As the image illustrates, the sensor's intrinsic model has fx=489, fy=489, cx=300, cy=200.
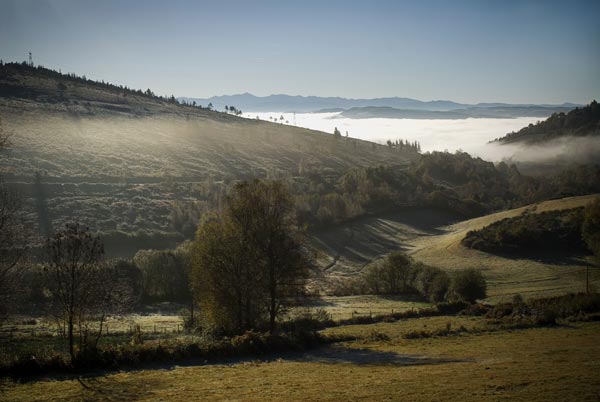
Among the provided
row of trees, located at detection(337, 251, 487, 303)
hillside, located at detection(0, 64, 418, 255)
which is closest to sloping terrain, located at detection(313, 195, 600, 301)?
row of trees, located at detection(337, 251, 487, 303)

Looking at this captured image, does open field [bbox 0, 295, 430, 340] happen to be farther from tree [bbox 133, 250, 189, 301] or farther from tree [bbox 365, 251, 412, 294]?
tree [bbox 133, 250, 189, 301]

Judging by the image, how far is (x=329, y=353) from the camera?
2992 centimetres

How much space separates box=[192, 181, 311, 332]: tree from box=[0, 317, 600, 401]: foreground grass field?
19.6 feet

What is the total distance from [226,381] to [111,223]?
82.8m

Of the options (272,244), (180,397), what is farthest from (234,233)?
(180,397)

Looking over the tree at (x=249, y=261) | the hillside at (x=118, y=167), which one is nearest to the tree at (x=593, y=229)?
the tree at (x=249, y=261)

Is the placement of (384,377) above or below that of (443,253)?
above

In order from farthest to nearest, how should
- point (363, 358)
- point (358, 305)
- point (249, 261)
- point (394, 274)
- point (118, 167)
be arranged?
point (118, 167) < point (394, 274) < point (358, 305) < point (249, 261) < point (363, 358)

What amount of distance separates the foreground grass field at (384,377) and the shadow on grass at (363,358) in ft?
0.17

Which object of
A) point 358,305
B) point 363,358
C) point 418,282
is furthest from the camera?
point 418,282

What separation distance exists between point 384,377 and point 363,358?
21.0 feet

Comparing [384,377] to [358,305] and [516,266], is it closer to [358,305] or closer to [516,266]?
[358,305]

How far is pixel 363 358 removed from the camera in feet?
92.1

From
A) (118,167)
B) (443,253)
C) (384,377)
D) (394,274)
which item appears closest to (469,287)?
(394,274)
